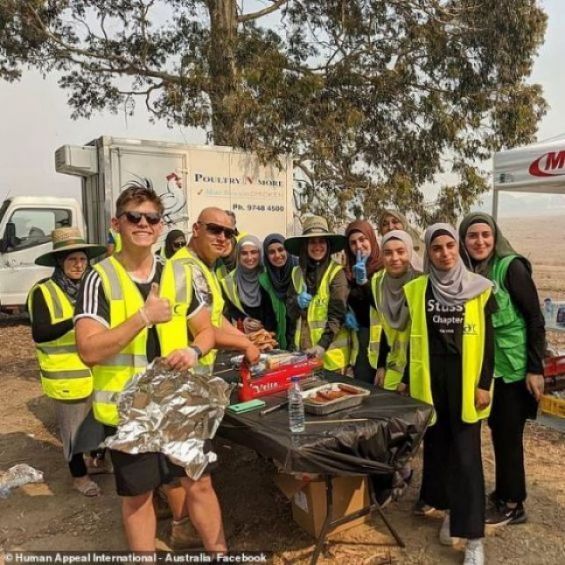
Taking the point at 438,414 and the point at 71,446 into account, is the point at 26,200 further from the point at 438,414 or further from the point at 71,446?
the point at 438,414

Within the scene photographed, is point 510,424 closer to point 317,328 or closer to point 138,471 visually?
point 317,328

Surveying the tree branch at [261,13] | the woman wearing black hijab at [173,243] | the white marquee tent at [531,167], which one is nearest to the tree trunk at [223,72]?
the tree branch at [261,13]

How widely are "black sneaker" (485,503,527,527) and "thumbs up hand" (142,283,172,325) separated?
2.17 meters

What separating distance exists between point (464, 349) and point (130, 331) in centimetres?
151

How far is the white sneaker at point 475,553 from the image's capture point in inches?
99.0

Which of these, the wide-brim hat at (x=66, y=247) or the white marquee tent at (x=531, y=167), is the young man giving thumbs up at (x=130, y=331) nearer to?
the wide-brim hat at (x=66, y=247)

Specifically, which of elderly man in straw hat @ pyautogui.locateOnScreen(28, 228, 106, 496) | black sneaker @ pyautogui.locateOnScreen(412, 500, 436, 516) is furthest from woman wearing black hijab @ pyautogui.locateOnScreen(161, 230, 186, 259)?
black sneaker @ pyautogui.locateOnScreen(412, 500, 436, 516)

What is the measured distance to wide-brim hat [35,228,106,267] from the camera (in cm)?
351

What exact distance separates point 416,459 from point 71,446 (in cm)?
238

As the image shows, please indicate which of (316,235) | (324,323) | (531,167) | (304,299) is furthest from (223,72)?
(324,323)

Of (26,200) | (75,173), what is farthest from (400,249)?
(26,200)

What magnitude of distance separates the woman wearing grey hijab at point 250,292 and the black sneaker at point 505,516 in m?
1.93

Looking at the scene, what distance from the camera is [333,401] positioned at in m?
2.45

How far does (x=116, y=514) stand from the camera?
3291 mm
